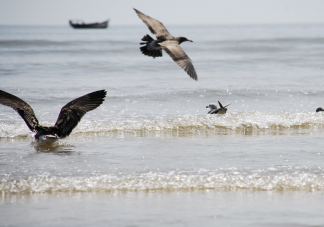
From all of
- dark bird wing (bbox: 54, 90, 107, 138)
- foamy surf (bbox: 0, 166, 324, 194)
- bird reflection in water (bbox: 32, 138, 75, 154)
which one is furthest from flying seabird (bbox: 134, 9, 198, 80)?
foamy surf (bbox: 0, 166, 324, 194)

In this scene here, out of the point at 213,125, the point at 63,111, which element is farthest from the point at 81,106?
the point at 213,125

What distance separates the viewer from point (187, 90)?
10.7 metres

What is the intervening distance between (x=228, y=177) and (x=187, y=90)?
6543 millimetres

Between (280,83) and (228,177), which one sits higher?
(280,83)

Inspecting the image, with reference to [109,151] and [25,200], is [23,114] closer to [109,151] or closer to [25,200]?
[109,151]

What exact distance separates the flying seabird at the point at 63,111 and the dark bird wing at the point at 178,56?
126 centimetres

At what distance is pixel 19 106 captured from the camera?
5.42m

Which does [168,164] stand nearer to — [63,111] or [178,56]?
[63,111]

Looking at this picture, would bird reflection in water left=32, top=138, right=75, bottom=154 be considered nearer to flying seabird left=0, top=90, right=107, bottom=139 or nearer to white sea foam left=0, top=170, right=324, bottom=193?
flying seabird left=0, top=90, right=107, bottom=139

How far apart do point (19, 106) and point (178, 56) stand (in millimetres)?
2232

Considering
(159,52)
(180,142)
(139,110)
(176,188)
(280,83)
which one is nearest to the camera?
(176,188)

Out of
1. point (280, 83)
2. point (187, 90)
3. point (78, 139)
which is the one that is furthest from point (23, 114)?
point (280, 83)

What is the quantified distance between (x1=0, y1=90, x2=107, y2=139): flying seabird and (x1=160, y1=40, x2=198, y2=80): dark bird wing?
1256 mm

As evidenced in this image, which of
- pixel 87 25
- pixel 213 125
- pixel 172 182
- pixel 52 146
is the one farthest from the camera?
pixel 87 25
